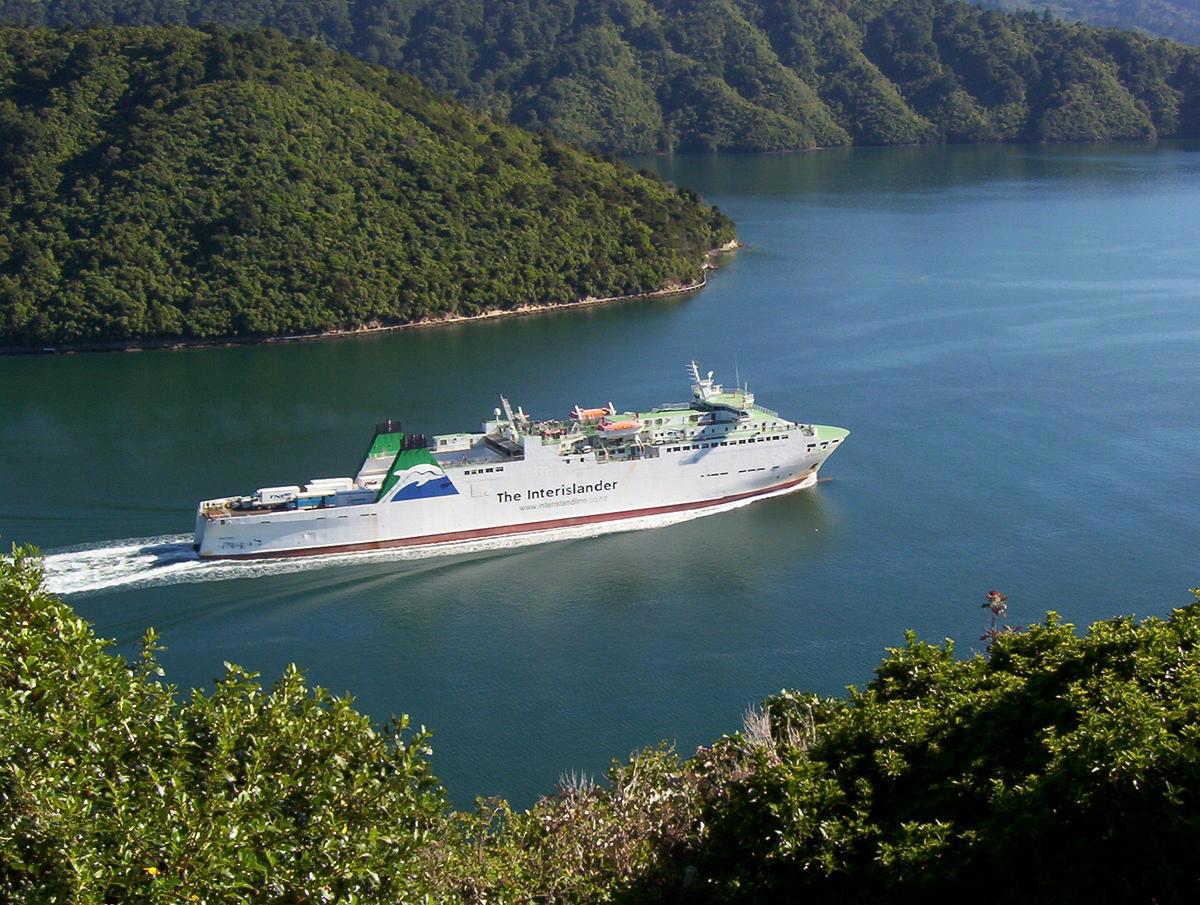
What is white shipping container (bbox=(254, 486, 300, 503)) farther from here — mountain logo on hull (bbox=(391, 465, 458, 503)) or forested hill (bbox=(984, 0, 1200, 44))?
forested hill (bbox=(984, 0, 1200, 44))

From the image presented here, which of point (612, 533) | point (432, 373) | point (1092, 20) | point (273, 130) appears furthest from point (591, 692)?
point (1092, 20)

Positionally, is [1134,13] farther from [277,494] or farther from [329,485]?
[277,494]

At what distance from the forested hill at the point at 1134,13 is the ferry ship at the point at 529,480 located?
15370 centimetres

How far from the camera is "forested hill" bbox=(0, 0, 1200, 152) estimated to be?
291ft

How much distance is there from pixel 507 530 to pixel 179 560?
5728mm

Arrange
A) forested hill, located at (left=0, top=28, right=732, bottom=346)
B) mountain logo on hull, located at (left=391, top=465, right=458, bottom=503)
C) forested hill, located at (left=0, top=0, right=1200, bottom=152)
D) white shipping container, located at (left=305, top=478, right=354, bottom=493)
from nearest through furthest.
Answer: mountain logo on hull, located at (left=391, top=465, right=458, bottom=503) → white shipping container, located at (left=305, top=478, right=354, bottom=493) → forested hill, located at (left=0, top=28, right=732, bottom=346) → forested hill, located at (left=0, top=0, right=1200, bottom=152)

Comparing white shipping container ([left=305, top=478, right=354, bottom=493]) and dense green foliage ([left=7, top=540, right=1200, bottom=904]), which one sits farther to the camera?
white shipping container ([left=305, top=478, right=354, bottom=493])

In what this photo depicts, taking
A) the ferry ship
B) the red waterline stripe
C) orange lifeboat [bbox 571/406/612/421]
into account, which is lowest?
the red waterline stripe

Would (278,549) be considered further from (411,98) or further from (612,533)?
(411,98)

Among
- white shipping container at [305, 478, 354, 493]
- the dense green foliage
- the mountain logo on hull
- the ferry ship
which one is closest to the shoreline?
the ferry ship

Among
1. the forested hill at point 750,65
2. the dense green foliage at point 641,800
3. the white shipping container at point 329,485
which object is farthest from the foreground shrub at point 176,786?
the forested hill at point 750,65

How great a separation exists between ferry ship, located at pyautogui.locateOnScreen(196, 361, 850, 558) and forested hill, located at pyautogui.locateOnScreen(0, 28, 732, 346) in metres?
16.8

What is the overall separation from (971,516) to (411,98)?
113ft

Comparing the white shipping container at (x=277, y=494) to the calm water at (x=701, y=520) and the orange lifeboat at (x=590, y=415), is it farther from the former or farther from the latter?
the orange lifeboat at (x=590, y=415)
